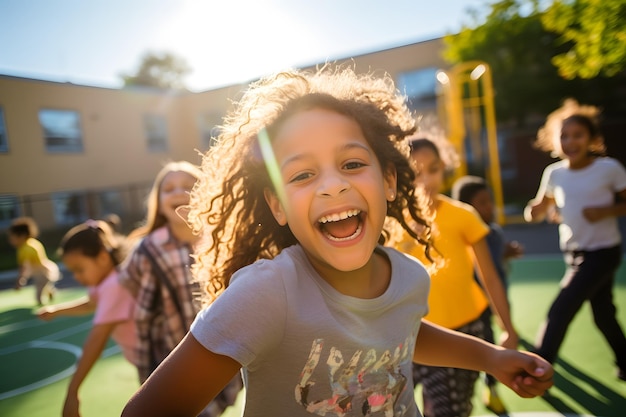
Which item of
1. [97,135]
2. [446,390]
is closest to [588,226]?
[446,390]

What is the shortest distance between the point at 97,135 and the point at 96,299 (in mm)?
7675

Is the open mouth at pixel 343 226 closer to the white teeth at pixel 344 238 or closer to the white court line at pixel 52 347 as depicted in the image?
the white teeth at pixel 344 238

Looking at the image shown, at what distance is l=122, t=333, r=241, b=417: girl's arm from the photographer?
1041mm

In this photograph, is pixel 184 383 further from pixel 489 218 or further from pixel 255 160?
pixel 489 218

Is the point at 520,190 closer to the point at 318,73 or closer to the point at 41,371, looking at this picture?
the point at 41,371

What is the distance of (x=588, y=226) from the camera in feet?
11.5

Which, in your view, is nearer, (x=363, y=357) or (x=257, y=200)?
(x=363, y=357)

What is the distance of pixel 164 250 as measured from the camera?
273 centimetres

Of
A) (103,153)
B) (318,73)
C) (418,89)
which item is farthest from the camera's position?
(418,89)

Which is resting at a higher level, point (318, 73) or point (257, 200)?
point (318, 73)

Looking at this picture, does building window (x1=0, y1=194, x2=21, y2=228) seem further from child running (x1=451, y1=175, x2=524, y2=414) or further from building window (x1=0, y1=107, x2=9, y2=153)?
child running (x1=451, y1=175, x2=524, y2=414)

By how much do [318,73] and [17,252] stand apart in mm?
8570

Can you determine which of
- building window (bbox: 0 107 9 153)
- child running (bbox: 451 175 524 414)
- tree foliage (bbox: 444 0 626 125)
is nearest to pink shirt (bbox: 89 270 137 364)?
building window (bbox: 0 107 9 153)

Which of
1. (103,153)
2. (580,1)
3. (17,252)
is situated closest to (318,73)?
(580,1)
